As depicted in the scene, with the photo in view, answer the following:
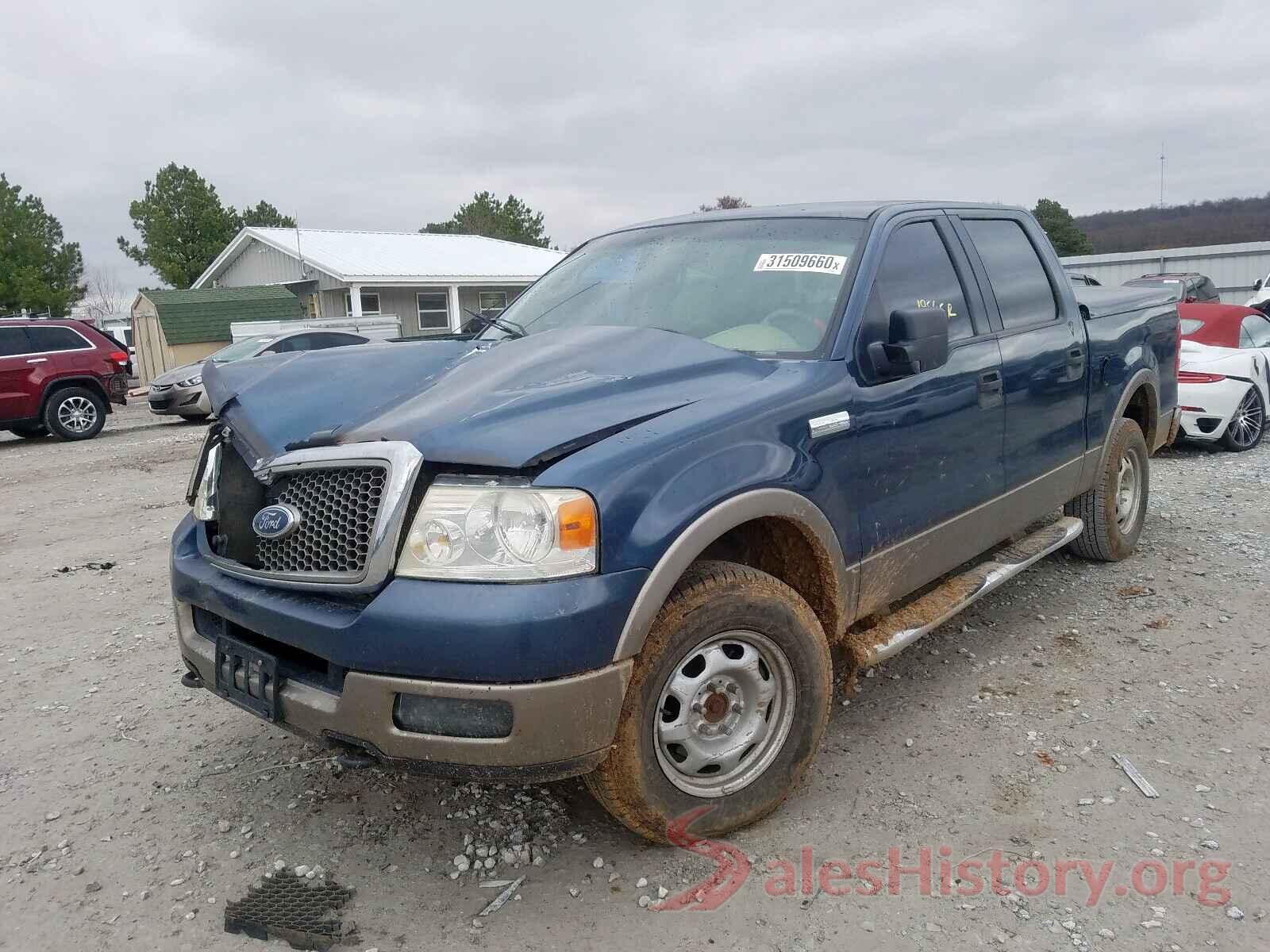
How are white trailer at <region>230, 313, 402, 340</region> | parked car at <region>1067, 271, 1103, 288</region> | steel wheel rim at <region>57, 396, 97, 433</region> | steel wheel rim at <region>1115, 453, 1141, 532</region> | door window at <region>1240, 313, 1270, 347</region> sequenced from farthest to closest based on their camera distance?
white trailer at <region>230, 313, 402, 340</region> → steel wheel rim at <region>57, 396, 97, 433</region> → door window at <region>1240, 313, 1270, 347</region> → parked car at <region>1067, 271, 1103, 288</region> → steel wheel rim at <region>1115, 453, 1141, 532</region>

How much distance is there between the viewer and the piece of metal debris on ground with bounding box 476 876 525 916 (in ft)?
8.89

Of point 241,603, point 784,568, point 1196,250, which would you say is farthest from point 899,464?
point 1196,250

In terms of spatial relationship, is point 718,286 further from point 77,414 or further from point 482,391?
point 77,414

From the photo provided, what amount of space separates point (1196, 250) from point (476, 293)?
72.1ft

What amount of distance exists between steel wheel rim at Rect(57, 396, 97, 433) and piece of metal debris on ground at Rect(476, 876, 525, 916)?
14372 millimetres

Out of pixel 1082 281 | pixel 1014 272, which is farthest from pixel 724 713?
pixel 1082 281

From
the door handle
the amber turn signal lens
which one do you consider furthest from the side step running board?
the amber turn signal lens

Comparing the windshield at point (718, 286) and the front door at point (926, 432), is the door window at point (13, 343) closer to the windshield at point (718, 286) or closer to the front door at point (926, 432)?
the windshield at point (718, 286)

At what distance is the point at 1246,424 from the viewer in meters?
9.25

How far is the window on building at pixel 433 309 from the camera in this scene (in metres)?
28.1

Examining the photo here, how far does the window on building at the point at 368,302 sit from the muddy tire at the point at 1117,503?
77.7 feet

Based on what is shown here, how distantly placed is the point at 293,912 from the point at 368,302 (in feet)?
85.2

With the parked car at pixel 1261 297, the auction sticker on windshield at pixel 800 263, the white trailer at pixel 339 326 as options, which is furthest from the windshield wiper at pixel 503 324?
the white trailer at pixel 339 326

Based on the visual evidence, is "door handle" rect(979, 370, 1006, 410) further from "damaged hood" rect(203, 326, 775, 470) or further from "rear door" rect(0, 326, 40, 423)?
"rear door" rect(0, 326, 40, 423)
